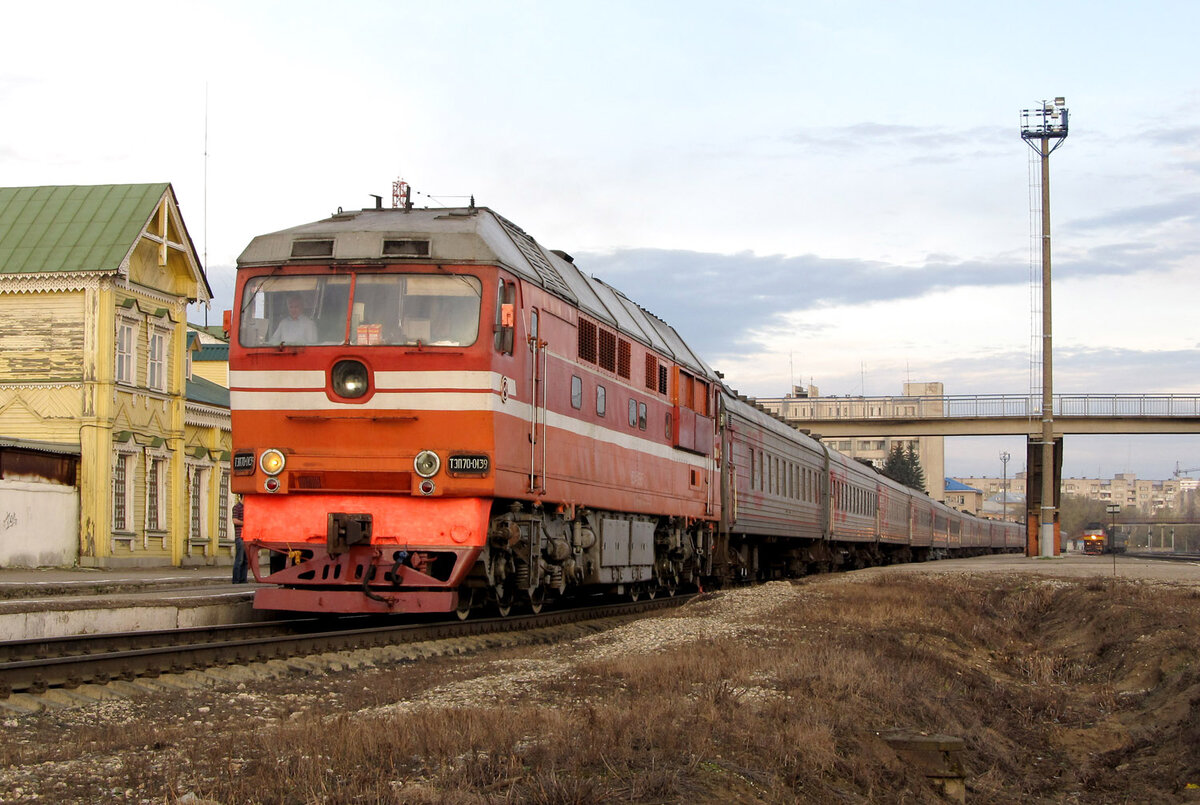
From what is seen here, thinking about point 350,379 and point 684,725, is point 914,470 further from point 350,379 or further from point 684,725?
point 684,725

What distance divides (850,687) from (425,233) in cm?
689

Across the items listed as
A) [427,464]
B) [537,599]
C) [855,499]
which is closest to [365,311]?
[427,464]

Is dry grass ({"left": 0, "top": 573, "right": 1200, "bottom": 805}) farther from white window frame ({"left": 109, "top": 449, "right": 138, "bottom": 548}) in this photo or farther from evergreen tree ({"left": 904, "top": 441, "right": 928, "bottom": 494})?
evergreen tree ({"left": 904, "top": 441, "right": 928, "bottom": 494})

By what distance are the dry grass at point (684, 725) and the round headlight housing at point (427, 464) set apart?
2.01 meters

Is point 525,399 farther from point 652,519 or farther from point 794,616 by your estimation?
point 652,519

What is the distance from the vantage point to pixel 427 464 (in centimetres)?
1317

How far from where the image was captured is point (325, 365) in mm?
13508

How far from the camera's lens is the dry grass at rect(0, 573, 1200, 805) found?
6.36 metres

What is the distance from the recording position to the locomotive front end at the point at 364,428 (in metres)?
13.1

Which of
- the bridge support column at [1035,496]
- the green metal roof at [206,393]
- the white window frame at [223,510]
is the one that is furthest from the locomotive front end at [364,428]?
the bridge support column at [1035,496]

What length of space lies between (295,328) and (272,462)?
57.3 inches

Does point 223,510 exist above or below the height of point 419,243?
below

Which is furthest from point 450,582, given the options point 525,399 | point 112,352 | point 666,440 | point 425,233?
point 112,352

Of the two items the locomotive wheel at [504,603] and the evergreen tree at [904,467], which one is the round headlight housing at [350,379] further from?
the evergreen tree at [904,467]
